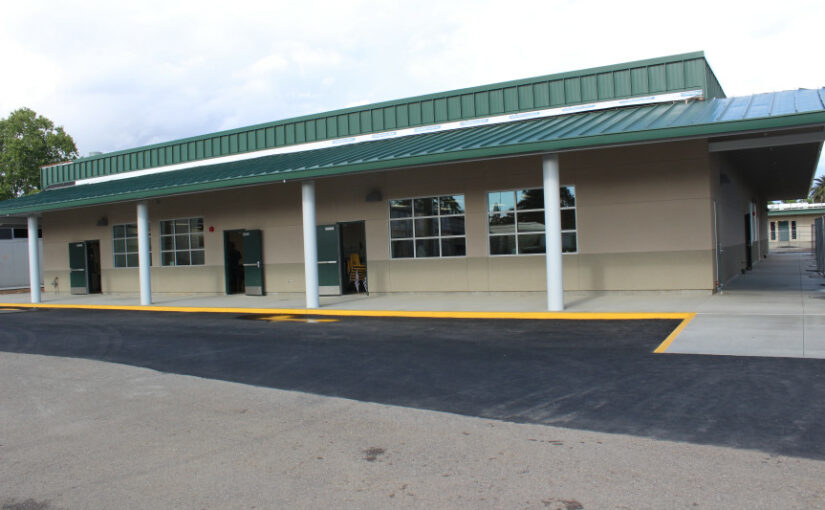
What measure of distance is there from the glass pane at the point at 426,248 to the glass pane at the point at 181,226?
8804 mm

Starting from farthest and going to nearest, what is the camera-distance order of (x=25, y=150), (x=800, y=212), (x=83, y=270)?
(x=25, y=150) → (x=800, y=212) → (x=83, y=270)

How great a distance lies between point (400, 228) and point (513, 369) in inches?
393

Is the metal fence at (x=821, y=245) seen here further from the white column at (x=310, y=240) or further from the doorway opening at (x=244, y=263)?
the doorway opening at (x=244, y=263)

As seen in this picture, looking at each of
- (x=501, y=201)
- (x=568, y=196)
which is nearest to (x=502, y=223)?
(x=501, y=201)

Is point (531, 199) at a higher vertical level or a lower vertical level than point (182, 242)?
higher

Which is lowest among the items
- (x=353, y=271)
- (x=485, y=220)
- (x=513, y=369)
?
(x=513, y=369)

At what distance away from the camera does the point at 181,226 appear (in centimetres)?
2134

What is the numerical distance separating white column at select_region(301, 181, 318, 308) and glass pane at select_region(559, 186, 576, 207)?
19.4 feet

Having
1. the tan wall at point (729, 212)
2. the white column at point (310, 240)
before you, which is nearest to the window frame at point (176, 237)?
the white column at point (310, 240)

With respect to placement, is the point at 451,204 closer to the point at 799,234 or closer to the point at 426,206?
the point at 426,206

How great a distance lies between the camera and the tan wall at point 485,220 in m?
13.7

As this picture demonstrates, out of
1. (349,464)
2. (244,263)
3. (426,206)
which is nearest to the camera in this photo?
(349,464)

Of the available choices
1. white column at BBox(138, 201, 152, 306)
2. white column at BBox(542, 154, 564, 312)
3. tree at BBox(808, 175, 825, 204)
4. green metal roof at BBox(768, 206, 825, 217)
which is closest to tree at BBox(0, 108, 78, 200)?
white column at BBox(138, 201, 152, 306)

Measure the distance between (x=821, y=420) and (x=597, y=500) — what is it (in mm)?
2482
